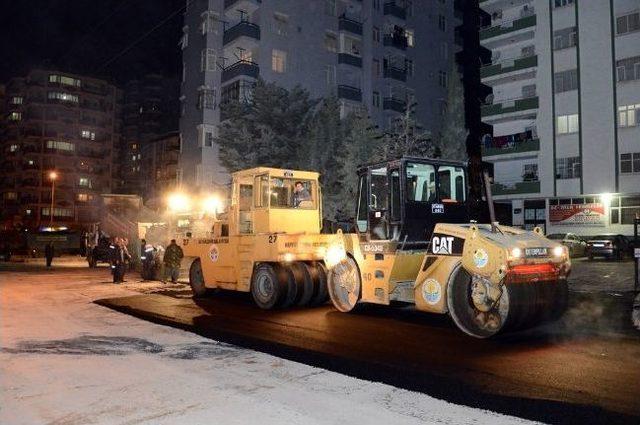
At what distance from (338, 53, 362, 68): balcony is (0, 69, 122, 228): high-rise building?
168ft

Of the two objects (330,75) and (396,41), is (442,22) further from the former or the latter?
(330,75)

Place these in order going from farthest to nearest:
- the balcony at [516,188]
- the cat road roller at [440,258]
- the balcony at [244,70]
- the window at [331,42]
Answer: the window at [331,42]
the balcony at [516,188]
the balcony at [244,70]
the cat road roller at [440,258]

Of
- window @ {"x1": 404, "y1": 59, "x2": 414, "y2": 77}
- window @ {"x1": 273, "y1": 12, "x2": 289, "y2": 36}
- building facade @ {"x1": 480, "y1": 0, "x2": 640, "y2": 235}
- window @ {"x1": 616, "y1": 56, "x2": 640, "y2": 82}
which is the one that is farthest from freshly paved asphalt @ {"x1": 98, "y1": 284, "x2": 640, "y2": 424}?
window @ {"x1": 404, "y1": 59, "x2": 414, "y2": 77}

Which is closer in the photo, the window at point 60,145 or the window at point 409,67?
the window at point 409,67

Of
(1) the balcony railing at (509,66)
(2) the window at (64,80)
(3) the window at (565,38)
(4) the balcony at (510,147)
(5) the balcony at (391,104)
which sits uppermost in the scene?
(2) the window at (64,80)

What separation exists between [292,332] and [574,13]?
122ft

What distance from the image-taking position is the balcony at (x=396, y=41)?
48.3 metres

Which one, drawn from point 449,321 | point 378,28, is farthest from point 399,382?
point 378,28

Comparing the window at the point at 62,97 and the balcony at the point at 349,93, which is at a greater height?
the window at the point at 62,97

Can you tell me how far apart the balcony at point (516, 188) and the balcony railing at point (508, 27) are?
1201 cm

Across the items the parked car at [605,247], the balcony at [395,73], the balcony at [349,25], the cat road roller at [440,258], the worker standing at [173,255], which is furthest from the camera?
the balcony at [395,73]

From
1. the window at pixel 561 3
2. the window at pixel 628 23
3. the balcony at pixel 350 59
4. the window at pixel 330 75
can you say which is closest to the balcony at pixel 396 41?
the balcony at pixel 350 59

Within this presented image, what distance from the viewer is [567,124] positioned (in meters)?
37.9

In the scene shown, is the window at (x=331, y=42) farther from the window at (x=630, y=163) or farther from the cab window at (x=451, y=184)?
the cab window at (x=451, y=184)
